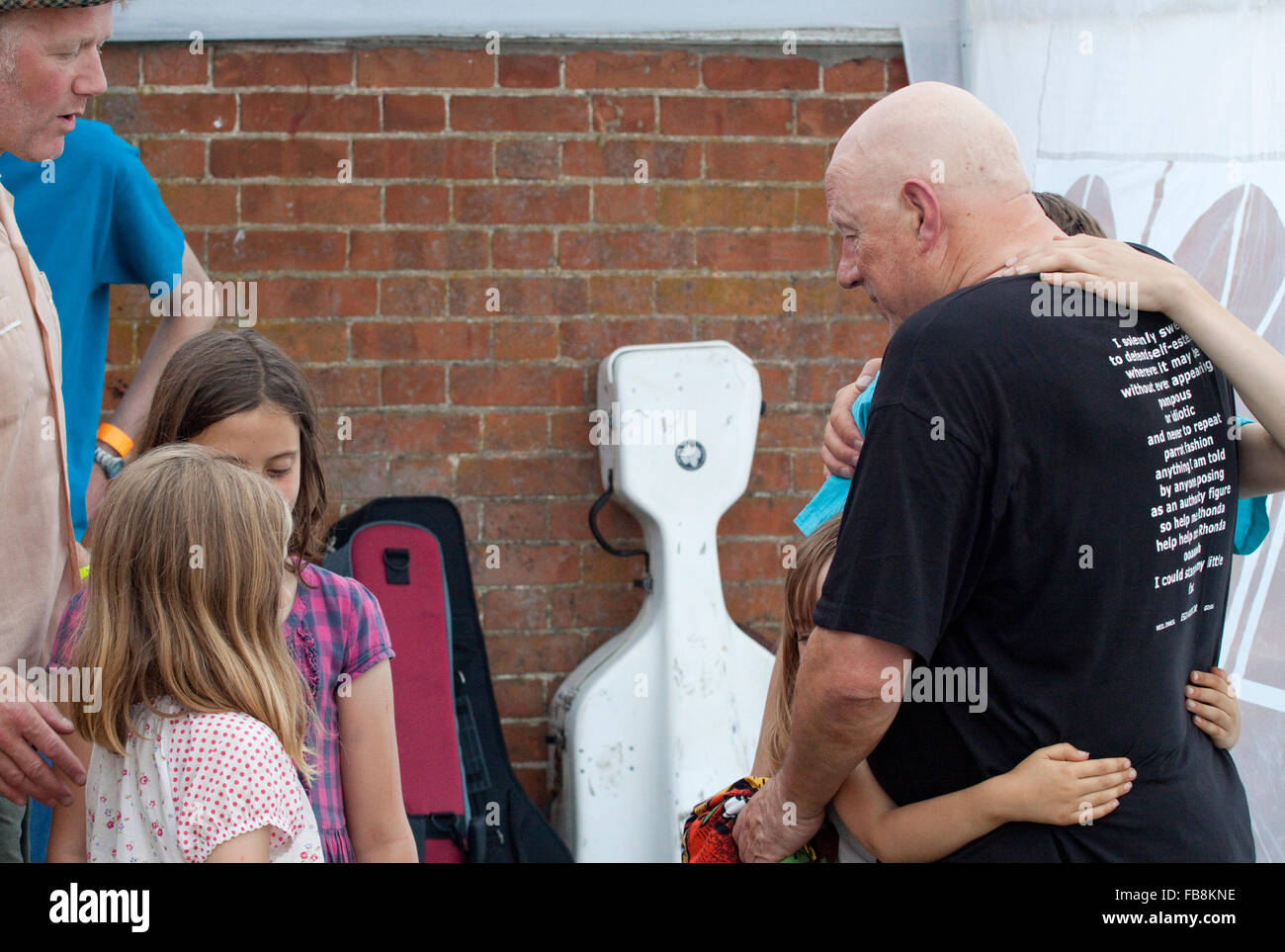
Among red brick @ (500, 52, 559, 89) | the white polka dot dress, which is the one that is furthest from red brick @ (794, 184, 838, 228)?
the white polka dot dress

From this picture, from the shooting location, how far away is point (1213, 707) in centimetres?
139

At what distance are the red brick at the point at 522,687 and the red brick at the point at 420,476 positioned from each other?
1.00 feet

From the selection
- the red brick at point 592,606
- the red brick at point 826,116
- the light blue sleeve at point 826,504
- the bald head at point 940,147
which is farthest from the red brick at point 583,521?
the bald head at point 940,147

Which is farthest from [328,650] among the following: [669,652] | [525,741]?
[525,741]

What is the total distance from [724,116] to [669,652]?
1.36 metres

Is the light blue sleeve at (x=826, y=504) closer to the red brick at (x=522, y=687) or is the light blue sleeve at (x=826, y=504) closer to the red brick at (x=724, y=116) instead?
the red brick at (x=522, y=687)

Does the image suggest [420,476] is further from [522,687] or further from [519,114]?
[519,114]

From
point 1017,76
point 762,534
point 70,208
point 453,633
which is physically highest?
point 1017,76

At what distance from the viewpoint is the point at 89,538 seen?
1.54 meters

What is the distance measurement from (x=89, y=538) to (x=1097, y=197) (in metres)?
2.05

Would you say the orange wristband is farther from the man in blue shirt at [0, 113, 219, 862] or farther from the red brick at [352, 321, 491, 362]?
the red brick at [352, 321, 491, 362]
